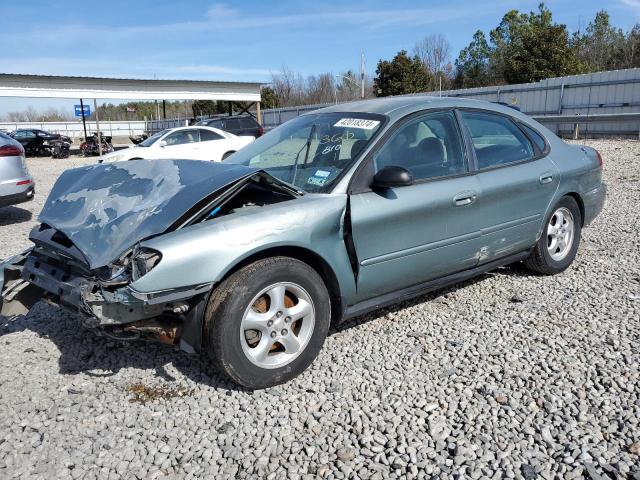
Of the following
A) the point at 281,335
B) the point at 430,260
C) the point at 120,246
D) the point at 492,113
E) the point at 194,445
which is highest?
the point at 492,113

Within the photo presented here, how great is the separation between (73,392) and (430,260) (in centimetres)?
246

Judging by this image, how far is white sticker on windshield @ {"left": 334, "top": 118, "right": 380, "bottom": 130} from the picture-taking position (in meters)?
3.70

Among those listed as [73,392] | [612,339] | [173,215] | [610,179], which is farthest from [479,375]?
[610,179]

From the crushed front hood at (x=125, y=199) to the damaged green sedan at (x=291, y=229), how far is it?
0.01m

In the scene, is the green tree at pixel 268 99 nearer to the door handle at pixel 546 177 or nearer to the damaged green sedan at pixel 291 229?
the damaged green sedan at pixel 291 229

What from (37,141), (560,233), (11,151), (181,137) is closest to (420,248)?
(560,233)

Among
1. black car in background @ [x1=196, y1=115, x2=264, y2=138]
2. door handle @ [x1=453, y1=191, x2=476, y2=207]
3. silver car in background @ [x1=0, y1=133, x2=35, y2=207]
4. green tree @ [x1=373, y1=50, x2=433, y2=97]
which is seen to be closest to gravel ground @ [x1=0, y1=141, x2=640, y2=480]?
door handle @ [x1=453, y1=191, x2=476, y2=207]

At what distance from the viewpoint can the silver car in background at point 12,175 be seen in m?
7.37

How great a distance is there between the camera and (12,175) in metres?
7.46

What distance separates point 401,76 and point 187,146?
1011 inches

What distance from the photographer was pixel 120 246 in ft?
9.48

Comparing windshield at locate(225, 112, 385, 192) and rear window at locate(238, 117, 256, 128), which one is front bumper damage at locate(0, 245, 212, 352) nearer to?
windshield at locate(225, 112, 385, 192)

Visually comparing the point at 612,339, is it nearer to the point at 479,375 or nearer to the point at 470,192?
the point at 479,375

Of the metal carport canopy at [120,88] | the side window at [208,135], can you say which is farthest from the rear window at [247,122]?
the metal carport canopy at [120,88]
